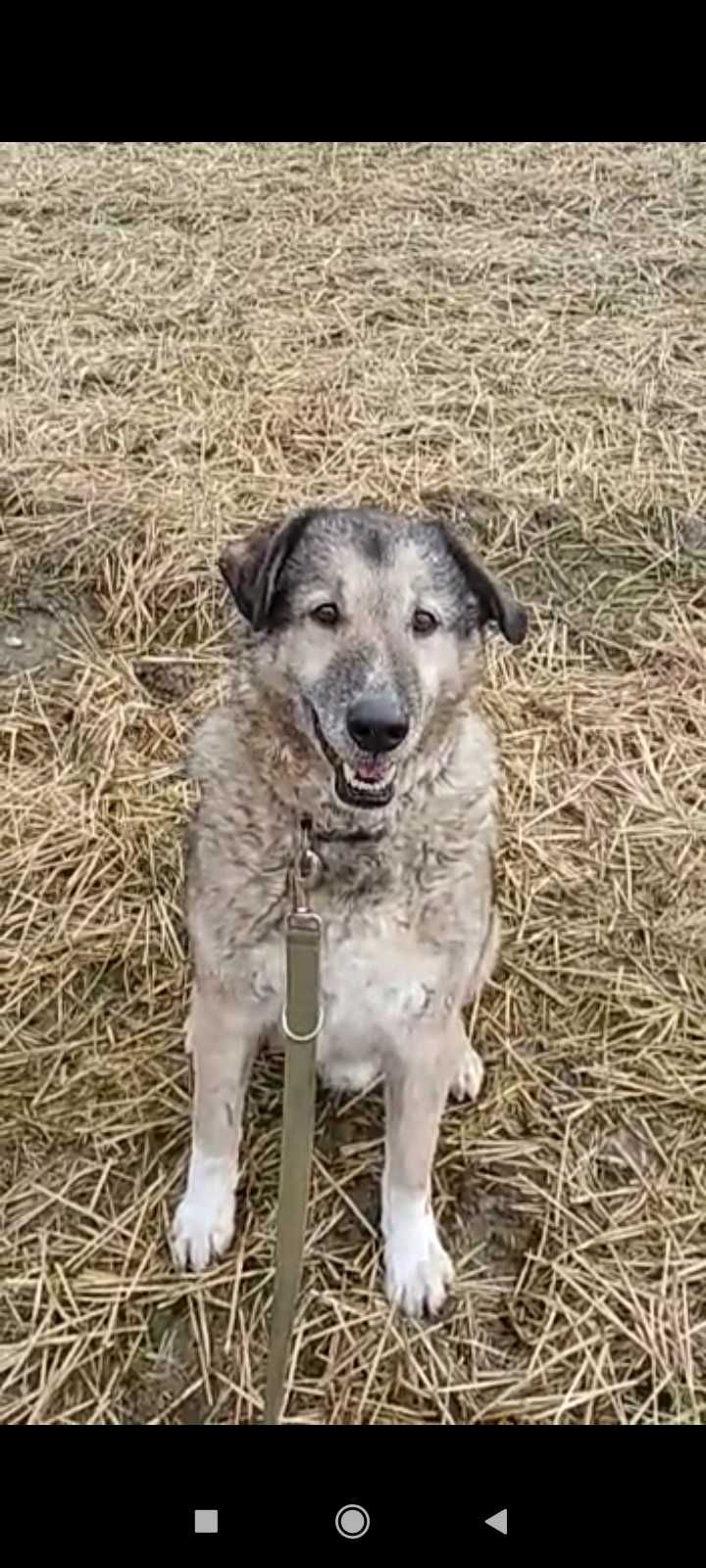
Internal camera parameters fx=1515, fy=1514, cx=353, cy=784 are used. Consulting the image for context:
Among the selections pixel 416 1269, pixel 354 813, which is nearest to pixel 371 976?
pixel 354 813

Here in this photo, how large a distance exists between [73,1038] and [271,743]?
108cm

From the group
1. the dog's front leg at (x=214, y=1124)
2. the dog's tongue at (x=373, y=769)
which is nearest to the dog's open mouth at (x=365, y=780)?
the dog's tongue at (x=373, y=769)

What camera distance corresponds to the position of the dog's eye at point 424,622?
115 inches

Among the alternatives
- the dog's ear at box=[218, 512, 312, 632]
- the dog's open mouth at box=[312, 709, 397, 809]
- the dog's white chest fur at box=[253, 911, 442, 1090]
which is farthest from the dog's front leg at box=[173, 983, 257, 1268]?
the dog's ear at box=[218, 512, 312, 632]

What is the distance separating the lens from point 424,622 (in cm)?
293

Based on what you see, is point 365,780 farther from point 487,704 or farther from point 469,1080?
point 487,704

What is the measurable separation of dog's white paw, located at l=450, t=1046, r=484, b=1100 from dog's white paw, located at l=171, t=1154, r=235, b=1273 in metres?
0.60

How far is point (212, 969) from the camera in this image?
2.92 meters

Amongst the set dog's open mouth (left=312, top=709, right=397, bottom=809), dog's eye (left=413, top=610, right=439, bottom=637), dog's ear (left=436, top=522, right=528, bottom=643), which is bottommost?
dog's open mouth (left=312, top=709, right=397, bottom=809)

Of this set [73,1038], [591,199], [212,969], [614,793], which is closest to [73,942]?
[73,1038]

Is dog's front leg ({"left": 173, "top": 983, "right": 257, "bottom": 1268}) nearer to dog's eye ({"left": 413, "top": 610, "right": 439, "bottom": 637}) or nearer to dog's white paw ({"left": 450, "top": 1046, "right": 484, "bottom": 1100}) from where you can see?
dog's white paw ({"left": 450, "top": 1046, "right": 484, "bottom": 1100})

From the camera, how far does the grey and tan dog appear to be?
2.88m

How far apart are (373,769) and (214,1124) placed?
86 centimetres

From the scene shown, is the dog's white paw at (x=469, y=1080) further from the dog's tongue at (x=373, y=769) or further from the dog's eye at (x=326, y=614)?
the dog's eye at (x=326, y=614)
